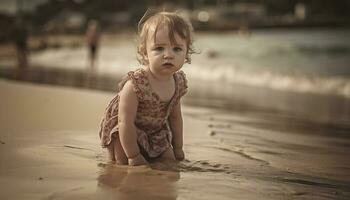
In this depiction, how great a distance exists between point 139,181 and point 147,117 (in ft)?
1.97

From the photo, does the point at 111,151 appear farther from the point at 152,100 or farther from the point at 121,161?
the point at 152,100

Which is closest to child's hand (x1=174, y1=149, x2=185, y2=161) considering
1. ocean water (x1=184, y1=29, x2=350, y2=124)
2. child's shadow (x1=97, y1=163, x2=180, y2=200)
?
child's shadow (x1=97, y1=163, x2=180, y2=200)

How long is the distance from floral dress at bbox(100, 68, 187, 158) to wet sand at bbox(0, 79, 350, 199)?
0.15 metres

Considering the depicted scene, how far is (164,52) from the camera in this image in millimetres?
2561

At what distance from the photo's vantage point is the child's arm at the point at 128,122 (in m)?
2.51

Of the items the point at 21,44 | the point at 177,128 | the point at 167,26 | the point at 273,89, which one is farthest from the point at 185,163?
the point at 21,44

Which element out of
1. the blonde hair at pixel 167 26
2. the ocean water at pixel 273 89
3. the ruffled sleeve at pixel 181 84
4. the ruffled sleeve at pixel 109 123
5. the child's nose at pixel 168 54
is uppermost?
the blonde hair at pixel 167 26

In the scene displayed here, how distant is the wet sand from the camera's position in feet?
6.60

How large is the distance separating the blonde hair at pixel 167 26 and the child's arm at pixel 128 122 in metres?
0.23

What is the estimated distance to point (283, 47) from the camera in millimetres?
35625

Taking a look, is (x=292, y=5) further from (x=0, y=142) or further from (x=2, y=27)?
(x=0, y=142)

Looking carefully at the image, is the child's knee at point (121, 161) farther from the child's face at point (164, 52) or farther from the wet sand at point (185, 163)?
the child's face at point (164, 52)

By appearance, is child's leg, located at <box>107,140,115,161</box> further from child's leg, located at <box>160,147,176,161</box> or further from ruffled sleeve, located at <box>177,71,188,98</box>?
ruffled sleeve, located at <box>177,71,188,98</box>

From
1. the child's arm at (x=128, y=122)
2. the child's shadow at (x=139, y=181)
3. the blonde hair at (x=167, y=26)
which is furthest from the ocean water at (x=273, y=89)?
the child's shadow at (x=139, y=181)
